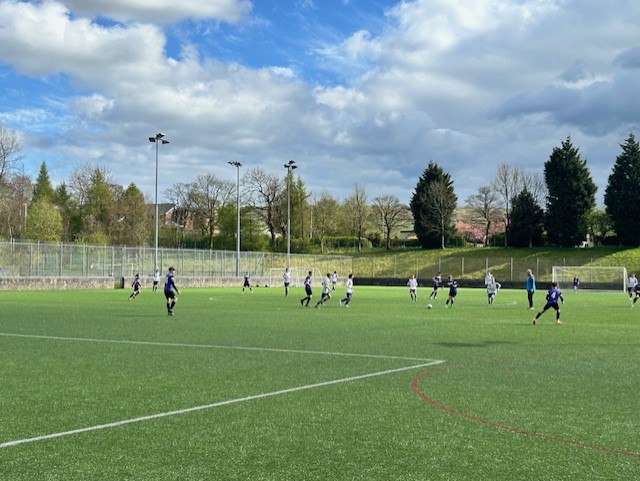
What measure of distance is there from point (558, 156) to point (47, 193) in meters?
76.7

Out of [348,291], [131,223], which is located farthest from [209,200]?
[348,291]

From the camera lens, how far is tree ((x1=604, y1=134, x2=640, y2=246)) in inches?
3314

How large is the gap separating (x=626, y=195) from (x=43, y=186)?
8629 centimetres

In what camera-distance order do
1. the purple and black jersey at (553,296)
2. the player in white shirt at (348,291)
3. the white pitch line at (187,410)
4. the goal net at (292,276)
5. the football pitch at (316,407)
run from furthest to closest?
the goal net at (292,276) < the player in white shirt at (348,291) < the purple and black jersey at (553,296) < the white pitch line at (187,410) < the football pitch at (316,407)

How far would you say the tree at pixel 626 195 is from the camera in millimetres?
84188

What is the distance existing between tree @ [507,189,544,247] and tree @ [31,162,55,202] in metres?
66.7

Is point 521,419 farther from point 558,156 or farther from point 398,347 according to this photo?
point 558,156

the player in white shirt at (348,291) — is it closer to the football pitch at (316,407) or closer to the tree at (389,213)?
the football pitch at (316,407)

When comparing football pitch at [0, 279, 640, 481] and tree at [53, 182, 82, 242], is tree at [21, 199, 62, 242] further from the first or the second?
football pitch at [0, 279, 640, 481]

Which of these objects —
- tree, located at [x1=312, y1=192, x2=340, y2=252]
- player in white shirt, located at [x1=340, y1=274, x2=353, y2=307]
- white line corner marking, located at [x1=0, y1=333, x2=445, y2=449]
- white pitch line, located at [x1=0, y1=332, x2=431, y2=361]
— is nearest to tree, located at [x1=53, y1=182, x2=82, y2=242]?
tree, located at [x1=312, y1=192, x2=340, y2=252]

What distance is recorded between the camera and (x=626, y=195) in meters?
85.1

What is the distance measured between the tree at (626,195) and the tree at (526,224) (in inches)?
344

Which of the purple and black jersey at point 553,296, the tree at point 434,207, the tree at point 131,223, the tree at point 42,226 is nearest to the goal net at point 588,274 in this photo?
the tree at point 434,207

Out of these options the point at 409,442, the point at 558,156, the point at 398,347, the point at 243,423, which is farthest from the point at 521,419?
the point at 558,156
